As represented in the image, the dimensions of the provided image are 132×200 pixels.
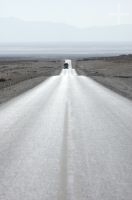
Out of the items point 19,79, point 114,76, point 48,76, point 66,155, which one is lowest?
point 48,76

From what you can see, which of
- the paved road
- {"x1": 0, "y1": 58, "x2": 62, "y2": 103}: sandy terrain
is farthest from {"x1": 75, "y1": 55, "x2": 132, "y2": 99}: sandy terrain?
the paved road

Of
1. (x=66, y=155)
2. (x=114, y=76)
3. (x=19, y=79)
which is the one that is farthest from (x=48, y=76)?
(x=66, y=155)

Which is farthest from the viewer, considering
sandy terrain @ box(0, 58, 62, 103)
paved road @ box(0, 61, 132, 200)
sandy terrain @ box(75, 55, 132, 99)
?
sandy terrain @ box(75, 55, 132, 99)

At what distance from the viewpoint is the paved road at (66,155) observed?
290 inches

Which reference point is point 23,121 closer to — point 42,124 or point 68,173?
point 42,124

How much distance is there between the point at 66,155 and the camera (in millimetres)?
10180

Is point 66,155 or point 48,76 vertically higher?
point 66,155

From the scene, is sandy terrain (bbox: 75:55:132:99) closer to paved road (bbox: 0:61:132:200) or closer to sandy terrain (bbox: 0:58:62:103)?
sandy terrain (bbox: 0:58:62:103)

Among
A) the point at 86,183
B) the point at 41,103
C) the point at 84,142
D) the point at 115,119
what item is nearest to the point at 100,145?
the point at 84,142

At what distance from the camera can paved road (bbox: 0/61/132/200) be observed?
7363mm

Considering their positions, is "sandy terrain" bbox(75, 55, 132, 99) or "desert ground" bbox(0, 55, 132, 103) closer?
"desert ground" bbox(0, 55, 132, 103)

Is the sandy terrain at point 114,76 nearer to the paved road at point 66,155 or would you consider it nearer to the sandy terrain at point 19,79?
the sandy terrain at point 19,79

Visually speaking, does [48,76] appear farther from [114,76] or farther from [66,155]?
[66,155]

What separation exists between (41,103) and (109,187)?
50.1 ft
